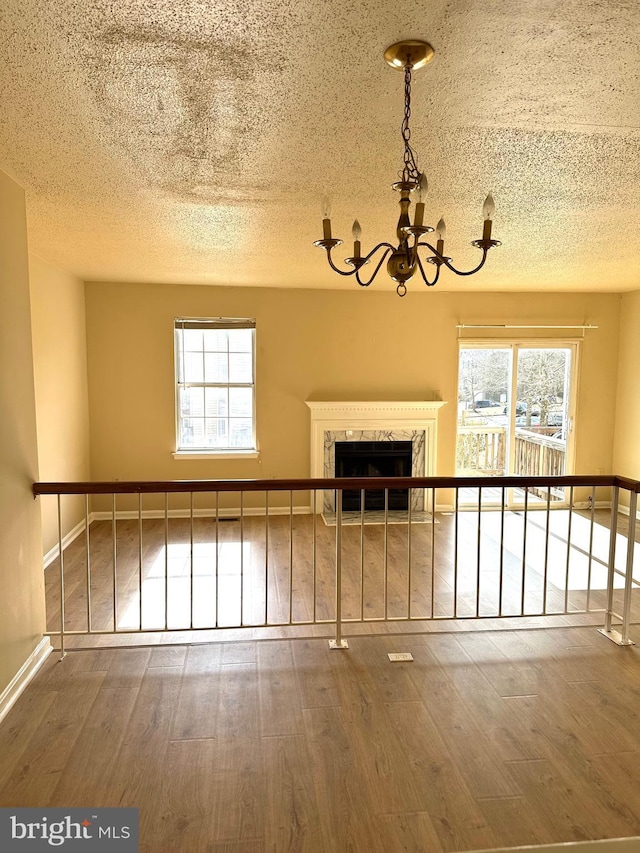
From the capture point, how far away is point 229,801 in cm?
189

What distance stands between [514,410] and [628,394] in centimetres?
133

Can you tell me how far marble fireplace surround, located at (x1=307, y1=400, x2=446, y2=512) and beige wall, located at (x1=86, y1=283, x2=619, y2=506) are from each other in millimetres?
176

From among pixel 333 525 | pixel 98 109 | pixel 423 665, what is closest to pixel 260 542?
pixel 333 525

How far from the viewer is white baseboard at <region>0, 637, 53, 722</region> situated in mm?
2414

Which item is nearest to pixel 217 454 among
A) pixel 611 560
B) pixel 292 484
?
pixel 292 484

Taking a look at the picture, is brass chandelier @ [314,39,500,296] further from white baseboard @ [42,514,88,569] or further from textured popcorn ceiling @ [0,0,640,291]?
white baseboard @ [42,514,88,569]

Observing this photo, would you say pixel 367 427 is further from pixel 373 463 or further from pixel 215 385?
pixel 215 385


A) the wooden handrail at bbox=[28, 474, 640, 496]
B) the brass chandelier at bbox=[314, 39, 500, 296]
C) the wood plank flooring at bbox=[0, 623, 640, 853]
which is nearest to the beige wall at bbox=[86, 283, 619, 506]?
the wooden handrail at bbox=[28, 474, 640, 496]

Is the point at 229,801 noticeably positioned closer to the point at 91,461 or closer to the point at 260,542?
the point at 260,542

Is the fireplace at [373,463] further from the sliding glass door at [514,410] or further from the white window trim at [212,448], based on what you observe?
the white window trim at [212,448]

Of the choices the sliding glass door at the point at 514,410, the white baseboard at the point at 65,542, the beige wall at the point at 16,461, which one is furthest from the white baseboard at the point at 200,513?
the beige wall at the point at 16,461

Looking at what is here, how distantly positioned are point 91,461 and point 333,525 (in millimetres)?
2799

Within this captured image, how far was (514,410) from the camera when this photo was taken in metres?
6.69

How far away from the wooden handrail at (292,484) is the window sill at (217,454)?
323 centimetres
